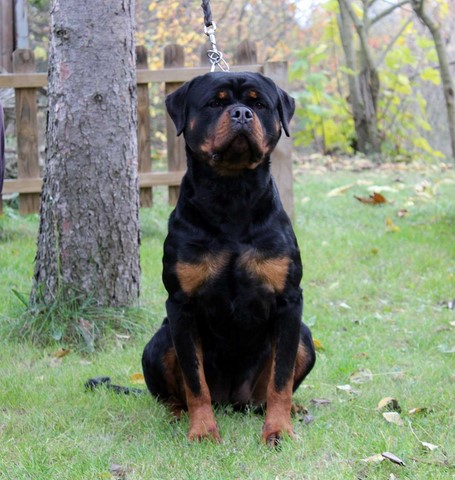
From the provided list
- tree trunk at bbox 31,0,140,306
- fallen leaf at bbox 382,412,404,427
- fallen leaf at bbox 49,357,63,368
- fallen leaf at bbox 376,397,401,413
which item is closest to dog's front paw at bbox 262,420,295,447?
fallen leaf at bbox 382,412,404,427

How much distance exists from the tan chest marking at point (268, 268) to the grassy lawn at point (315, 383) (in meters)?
0.68

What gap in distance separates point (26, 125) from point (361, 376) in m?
4.53

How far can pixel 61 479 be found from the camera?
121 inches

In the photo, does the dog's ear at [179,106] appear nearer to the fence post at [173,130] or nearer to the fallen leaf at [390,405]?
the fallen leaf at [390,405]

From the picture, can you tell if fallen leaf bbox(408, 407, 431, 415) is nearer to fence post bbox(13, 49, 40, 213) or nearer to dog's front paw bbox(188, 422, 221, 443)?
dog's front paw bbox(188, 422, 221, 443)

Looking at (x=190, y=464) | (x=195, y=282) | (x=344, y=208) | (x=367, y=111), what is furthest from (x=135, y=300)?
(x=367, y=111)

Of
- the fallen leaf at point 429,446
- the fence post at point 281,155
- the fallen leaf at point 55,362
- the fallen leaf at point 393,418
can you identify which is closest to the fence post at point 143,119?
the fence post at point 281,155

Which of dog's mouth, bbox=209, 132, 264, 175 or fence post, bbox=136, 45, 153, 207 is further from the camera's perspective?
fence post, bbox=136, 45, 153, 207

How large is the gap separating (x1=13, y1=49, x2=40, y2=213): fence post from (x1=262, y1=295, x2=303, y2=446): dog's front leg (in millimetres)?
4817

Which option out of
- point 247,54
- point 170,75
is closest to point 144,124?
point 170,75

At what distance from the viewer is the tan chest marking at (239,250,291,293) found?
11.6 ft

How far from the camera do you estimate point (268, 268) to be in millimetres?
3529

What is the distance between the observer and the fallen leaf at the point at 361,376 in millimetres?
4523

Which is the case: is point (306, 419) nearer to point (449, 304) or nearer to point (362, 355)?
point (362, 355)
